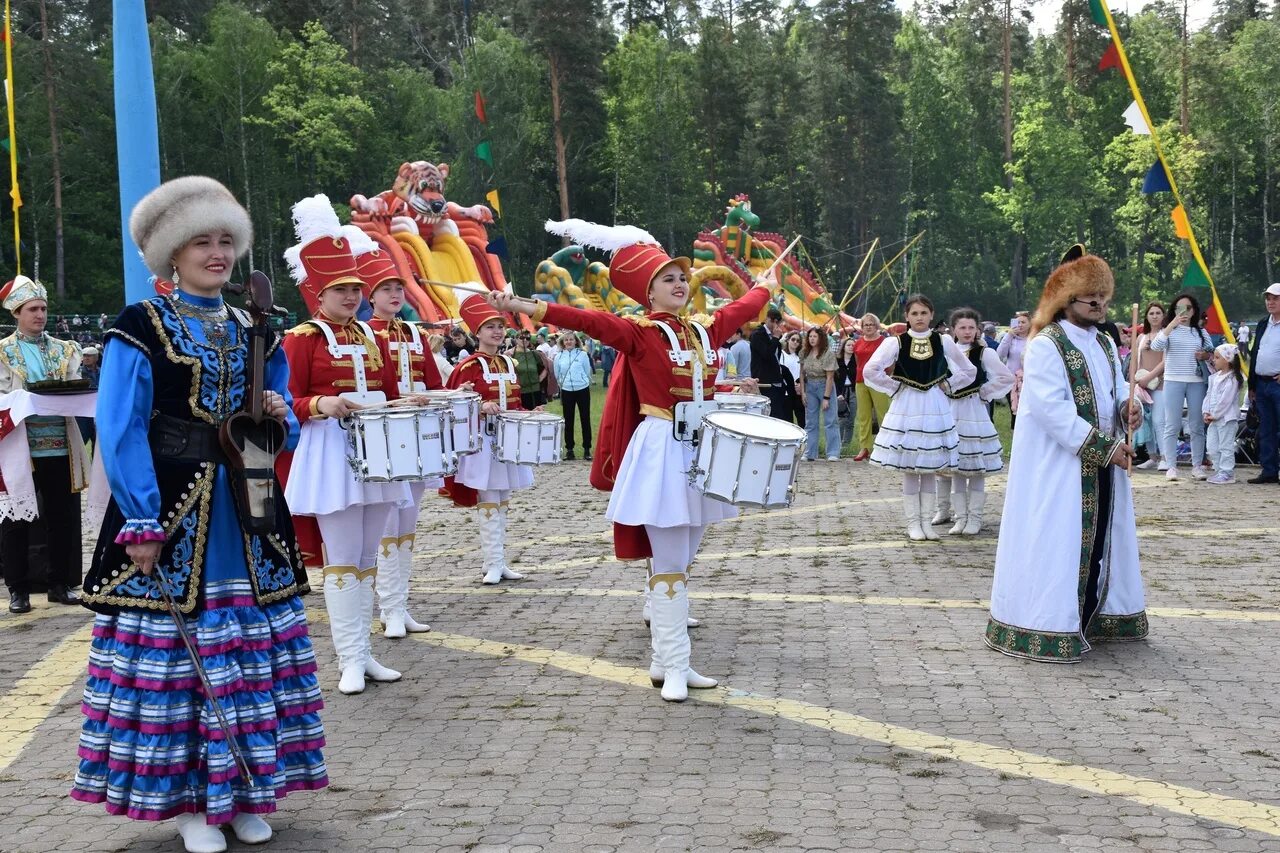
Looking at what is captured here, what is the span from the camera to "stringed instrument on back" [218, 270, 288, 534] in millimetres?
Result: 4402

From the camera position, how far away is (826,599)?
335 inches

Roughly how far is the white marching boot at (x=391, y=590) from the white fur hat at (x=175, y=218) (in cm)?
341

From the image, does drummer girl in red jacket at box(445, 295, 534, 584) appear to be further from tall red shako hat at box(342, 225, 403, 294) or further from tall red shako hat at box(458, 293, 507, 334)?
tall red shako hat at box(342, 225, 403, 294)

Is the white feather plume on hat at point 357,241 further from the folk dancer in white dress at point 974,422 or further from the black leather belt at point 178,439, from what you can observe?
the folk dancer in white dress at point 974,422

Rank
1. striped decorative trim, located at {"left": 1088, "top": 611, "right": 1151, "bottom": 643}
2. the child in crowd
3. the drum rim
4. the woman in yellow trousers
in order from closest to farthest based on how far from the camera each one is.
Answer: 1. the drum rim
2. striped decorative trim, located at {"left": 1088, "top": 611, "right": 1151, "bottom": 643}
3. the child in crowd
4. the woman in yellow trousers

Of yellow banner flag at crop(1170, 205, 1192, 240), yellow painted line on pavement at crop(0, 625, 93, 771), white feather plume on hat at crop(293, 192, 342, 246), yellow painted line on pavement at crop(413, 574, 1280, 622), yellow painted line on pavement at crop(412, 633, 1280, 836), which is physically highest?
yellow banner flag at crop(1170, 205, 1192, 240)

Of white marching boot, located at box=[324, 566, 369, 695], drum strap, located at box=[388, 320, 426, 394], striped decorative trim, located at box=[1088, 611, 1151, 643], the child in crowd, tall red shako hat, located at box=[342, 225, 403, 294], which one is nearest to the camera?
white marching boot, located at box=[324, 566, 369, 695]

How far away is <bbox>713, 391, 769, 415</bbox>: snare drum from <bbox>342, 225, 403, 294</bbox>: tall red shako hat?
210 cm

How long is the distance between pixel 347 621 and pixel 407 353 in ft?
5.64

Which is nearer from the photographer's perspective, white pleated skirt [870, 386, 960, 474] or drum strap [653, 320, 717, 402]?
drum strap [653, 320, 717, 402]

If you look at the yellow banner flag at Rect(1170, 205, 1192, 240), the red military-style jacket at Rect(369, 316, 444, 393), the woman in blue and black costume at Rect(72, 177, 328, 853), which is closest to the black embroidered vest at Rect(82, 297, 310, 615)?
the woman in blue and black costume at Rect(72, 177, 328, 853)

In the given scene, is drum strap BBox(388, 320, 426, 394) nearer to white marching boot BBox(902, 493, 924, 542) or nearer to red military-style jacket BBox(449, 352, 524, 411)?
red military-style jacket BBox(449, 352, 524, 411)

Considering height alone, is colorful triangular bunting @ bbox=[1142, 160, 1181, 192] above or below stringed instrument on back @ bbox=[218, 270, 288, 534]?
above

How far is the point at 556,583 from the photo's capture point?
9.31 m
